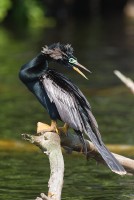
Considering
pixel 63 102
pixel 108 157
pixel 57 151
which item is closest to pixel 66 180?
pixel 63 102

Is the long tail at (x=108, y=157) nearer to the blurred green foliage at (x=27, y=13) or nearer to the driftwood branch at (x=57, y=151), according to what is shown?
the driftwood branch at (x=57, y=151)

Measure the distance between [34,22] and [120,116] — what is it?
12.3 metres

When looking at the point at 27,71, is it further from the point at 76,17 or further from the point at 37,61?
the point at 76,17

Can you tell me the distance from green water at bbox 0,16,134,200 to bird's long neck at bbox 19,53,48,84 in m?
1.54

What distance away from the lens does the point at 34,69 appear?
6.84m

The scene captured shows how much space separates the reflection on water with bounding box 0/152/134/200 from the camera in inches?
320

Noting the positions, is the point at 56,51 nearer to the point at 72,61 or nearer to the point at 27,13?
the point at 72,61

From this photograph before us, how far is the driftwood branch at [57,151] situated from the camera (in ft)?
19.6

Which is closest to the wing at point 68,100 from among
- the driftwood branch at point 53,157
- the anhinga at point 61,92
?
the anhinga at point 61,92

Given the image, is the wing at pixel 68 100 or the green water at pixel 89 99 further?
the green water at pixel 89 99

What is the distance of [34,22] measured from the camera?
80.1 feet

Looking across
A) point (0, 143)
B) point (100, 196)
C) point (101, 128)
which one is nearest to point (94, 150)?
point (100, 196)

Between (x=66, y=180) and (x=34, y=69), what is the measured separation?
90.6 inches

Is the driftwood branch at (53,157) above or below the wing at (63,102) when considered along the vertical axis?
below
